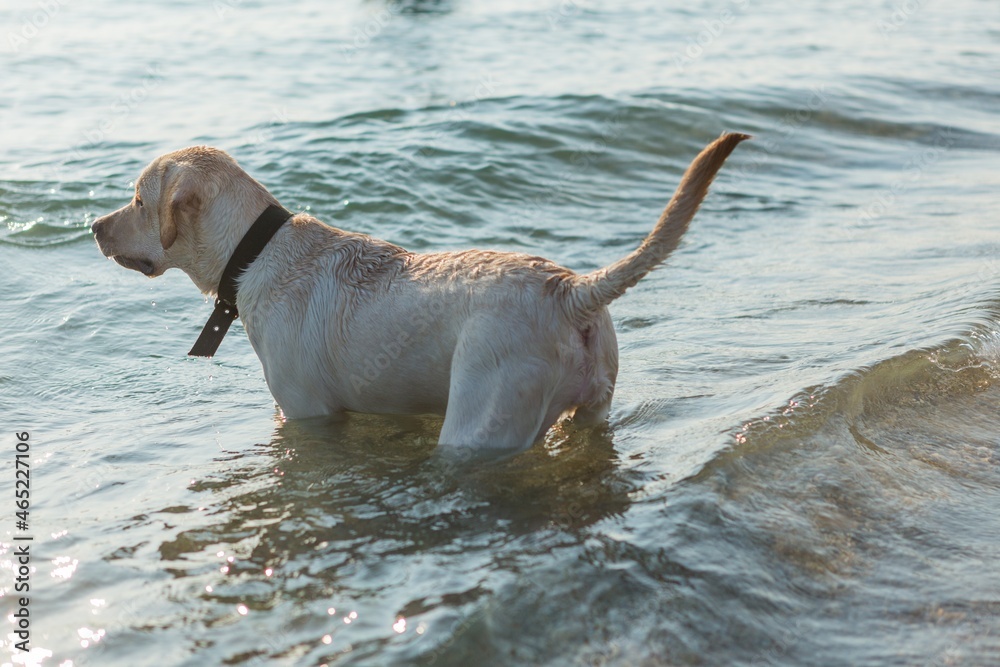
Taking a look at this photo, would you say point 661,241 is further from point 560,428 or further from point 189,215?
point 189,215

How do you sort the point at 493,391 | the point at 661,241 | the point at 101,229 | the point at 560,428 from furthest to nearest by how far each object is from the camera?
the point at 101,229 → the point at 560,428 → the point at 493,391 → the point at 661,241

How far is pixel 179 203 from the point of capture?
5586mm

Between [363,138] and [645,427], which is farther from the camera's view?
[363,138]

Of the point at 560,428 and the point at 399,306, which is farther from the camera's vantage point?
the point at 560,428

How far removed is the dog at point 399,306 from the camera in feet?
15.1

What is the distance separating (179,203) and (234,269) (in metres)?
0.46

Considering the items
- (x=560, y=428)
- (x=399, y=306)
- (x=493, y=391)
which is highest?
(x=399, y=306)

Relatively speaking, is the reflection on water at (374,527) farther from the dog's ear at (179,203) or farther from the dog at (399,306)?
the dog's ear at (179,203)

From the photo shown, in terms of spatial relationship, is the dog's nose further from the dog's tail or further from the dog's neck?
the dog's tail

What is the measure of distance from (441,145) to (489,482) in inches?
335

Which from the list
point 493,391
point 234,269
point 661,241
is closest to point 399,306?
point 493,391

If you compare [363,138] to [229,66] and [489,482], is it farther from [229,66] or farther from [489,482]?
[489,482]

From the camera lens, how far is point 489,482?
479 cm

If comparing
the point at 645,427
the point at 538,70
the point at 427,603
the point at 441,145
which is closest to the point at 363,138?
the point at 441,145
